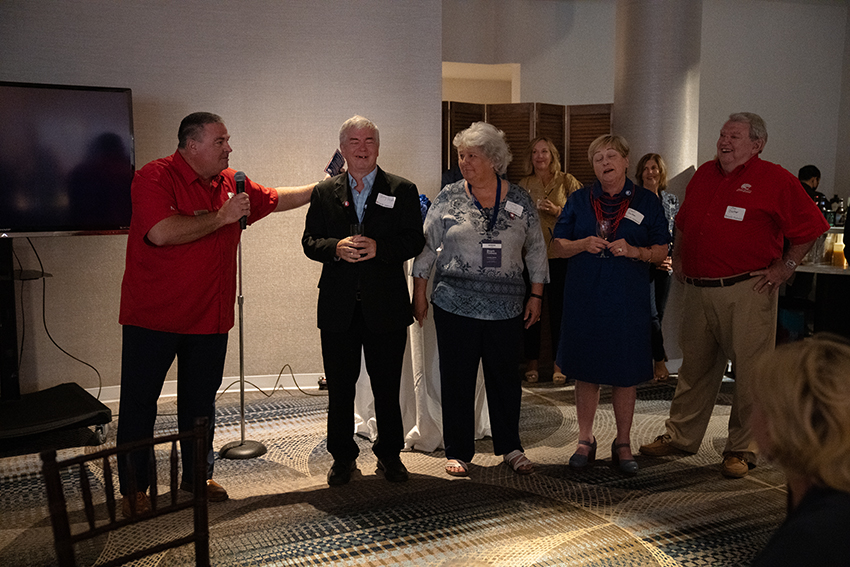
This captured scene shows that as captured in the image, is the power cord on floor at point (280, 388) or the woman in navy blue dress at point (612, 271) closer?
the woman in navy blue dress at point (612, 271)

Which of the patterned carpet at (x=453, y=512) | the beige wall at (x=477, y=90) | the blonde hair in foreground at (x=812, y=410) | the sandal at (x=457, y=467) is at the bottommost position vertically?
the patterned carpet at (x=453, y=512)

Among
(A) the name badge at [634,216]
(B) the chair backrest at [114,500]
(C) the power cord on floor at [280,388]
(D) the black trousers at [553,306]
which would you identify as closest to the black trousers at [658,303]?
(D) the black trousers at [553,306]

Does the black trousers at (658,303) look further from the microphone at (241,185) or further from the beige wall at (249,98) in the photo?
the microphone at (241,185)

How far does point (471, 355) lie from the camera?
10.8ft

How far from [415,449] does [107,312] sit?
2213mm

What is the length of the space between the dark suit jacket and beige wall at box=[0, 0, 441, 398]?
172 centimetres

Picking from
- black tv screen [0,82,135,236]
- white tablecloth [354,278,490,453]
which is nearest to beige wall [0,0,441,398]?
black tv screen [0,82,135,236]

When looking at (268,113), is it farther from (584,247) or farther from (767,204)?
(767,204)

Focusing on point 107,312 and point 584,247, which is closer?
point 584,247

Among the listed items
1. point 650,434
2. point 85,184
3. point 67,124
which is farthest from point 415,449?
point 67,124

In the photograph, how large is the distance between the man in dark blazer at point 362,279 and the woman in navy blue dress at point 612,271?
2.58 ft

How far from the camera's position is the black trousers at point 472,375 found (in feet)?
10.7

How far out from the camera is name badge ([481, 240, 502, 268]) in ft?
10.5

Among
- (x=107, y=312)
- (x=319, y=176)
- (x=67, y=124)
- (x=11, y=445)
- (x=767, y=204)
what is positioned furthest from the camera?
(x=319, y=176)
